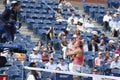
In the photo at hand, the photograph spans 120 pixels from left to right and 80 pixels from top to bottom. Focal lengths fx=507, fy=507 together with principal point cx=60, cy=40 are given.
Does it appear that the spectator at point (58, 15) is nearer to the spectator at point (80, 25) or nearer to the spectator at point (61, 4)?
the spectator at point (61, 4)

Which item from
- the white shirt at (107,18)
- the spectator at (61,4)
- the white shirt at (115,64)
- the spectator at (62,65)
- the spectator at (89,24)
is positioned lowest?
the white shirt at (115,64)

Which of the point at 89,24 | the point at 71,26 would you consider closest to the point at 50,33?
the point at 71,26

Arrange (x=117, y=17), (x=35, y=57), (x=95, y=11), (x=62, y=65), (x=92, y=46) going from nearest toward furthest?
(x=62, y=65), (x=35, y=57), (x=92, y=46), (x=117, y=17), (x=95, y=11)

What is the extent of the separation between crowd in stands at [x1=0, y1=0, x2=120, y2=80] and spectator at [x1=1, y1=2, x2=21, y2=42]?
1.69 metres

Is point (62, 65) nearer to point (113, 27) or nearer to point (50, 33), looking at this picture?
point (50, 33)

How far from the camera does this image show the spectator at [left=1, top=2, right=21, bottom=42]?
10.3m

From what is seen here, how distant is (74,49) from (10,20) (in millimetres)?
2646

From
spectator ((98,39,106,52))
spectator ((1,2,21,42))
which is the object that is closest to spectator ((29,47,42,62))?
spectator ((98,39,106,52))

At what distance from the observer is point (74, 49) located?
12.6 metres

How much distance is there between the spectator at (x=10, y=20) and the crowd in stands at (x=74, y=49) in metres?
1.69

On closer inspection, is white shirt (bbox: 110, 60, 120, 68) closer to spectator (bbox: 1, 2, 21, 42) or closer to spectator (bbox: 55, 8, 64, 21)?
spectator (bbox: 55, 8, 64, 21)

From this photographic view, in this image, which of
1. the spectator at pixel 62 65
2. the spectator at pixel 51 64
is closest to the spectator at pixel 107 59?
the spectator at pixel 62 65

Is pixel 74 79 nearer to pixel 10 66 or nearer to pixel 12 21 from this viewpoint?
pixel 12 21

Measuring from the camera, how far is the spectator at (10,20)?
A: 10.3 m
